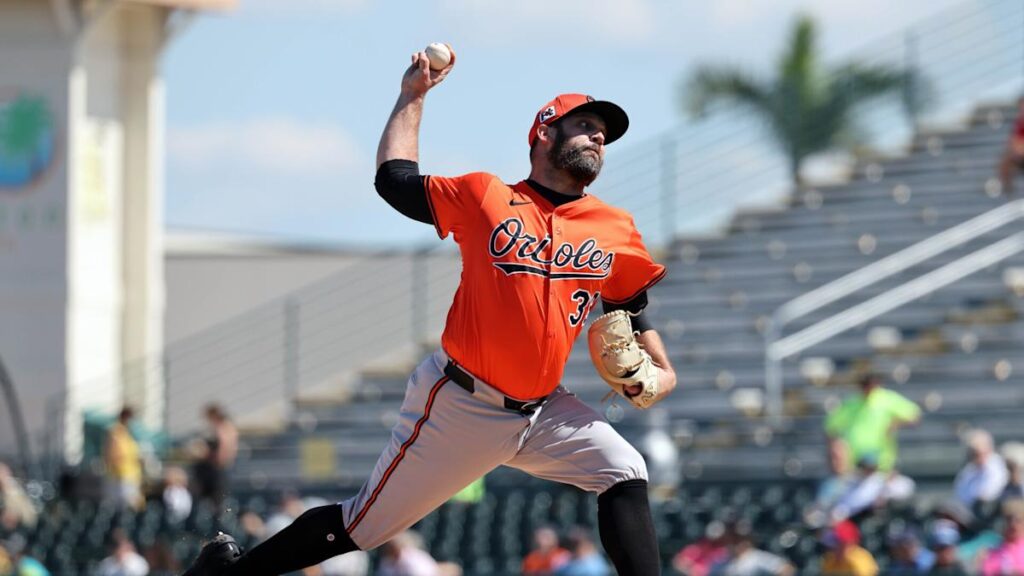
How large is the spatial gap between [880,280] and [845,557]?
5.97 m

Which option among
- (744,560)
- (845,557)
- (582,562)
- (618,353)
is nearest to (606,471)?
(618,353)

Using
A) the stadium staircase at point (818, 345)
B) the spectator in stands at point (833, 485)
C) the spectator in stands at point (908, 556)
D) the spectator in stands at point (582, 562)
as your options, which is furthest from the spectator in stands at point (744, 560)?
the stadium staircase at point (818, 345)

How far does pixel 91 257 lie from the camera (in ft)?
73.1

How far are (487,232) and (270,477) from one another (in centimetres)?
1248

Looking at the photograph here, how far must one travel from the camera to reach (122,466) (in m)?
17.0

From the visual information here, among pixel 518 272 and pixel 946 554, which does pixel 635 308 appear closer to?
pixel 518 272

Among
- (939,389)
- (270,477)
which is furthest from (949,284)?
(270,477)

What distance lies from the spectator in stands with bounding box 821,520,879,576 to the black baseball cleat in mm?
6304

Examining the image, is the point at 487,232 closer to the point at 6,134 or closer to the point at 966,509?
the point at 966,509

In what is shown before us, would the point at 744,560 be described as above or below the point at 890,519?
below

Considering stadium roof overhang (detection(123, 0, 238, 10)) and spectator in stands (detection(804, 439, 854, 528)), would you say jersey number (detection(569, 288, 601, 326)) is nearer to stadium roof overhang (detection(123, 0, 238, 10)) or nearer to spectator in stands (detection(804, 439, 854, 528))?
spectator in stands (detection(804, 439, 854, 528))

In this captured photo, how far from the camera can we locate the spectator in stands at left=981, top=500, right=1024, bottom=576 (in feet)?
38.1

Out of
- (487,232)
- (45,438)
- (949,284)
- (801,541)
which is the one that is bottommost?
(45,438)

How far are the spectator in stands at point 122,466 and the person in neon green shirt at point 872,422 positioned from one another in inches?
253
